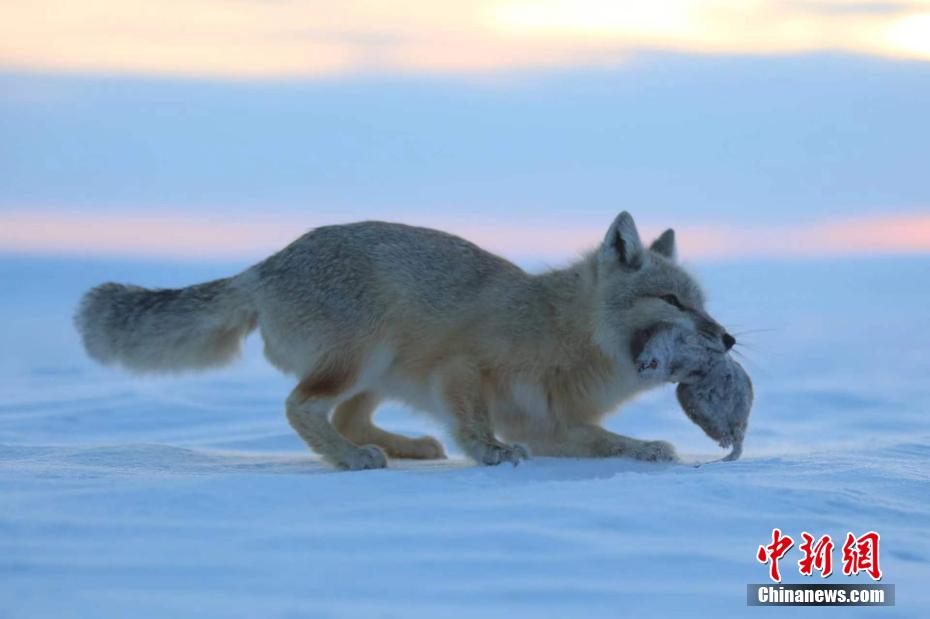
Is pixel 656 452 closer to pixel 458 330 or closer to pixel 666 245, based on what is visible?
pixel 458 330

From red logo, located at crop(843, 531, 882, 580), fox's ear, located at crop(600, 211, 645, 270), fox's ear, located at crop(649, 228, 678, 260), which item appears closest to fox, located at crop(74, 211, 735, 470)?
fox's ear, located at crop(600, 211, 645, 270)

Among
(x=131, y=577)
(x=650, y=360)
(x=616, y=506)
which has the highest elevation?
(x=650, y=360)

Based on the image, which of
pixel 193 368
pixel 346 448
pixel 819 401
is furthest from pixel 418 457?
pixel 819 401

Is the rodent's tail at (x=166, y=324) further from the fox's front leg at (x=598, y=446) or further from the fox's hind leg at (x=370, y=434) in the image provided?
the fox's front leg at (x=598, y=446)

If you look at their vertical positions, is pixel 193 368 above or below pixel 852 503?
above

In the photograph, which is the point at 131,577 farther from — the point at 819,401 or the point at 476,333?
the point at 819,401

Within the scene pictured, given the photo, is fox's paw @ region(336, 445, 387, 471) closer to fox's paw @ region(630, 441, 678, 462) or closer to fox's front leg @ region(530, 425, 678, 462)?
fox's front leg @ region(530, 425, 678, 462)

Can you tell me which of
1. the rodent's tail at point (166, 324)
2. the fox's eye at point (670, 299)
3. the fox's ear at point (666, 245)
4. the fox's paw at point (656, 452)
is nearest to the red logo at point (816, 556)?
the fox's paw at point (656, 452)

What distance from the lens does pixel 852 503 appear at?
5203mm

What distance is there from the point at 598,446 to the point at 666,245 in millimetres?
1509

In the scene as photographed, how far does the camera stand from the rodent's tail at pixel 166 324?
7.59m

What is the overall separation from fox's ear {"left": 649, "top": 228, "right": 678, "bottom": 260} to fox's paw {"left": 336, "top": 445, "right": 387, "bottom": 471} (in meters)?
2.28

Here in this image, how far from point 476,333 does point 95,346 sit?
8.25ft

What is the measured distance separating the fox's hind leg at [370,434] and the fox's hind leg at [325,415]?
0.77m
